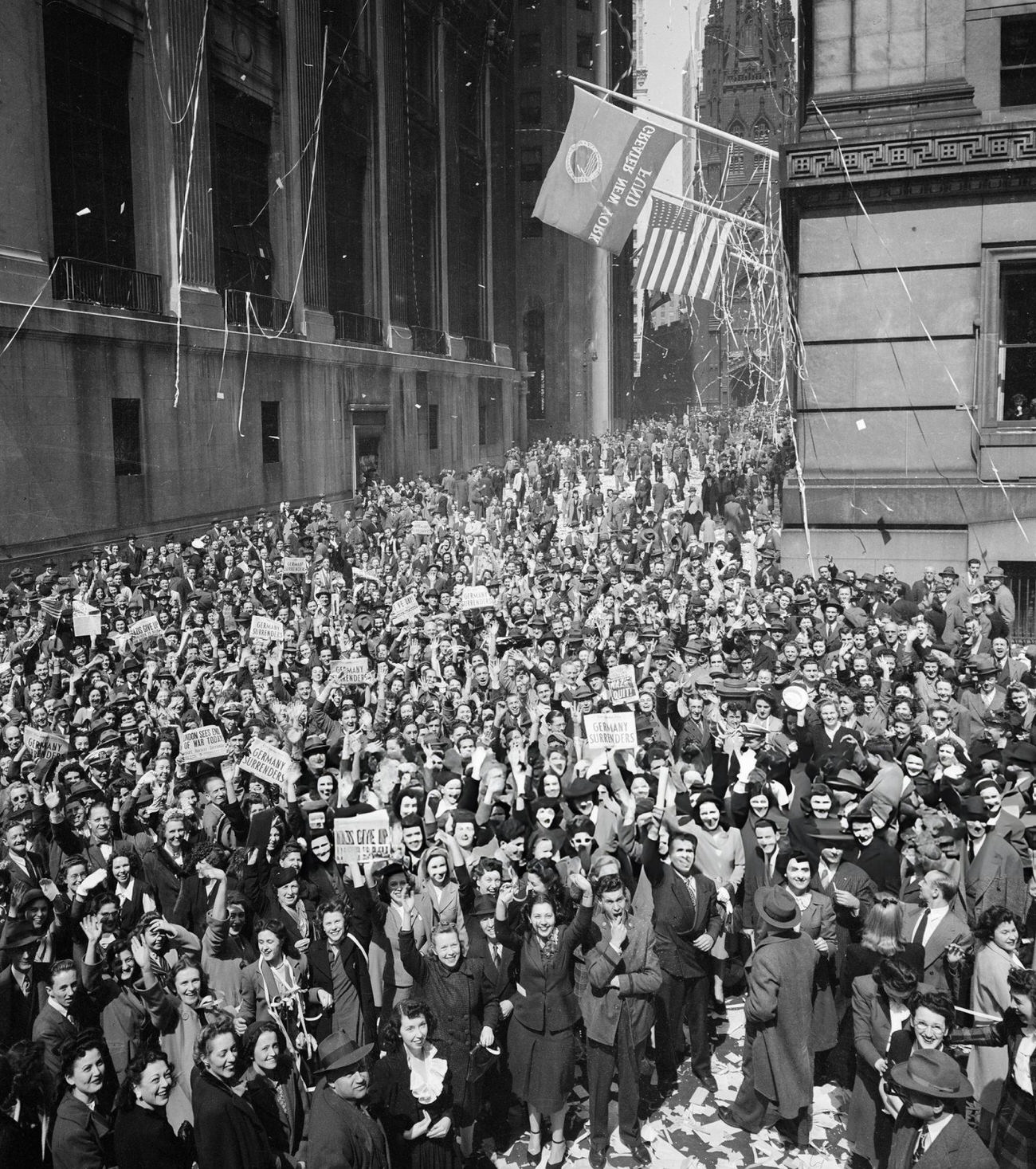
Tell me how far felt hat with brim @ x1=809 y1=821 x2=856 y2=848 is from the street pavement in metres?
1.50

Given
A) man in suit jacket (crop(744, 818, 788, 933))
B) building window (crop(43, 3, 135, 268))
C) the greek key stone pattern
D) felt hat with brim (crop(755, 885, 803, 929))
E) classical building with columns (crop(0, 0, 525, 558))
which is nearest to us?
felt hat with brim (crop(755, 885, 803, 929))

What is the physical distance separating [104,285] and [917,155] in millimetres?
16239

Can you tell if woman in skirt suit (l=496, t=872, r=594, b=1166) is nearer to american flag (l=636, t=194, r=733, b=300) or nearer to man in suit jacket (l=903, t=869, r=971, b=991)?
man in suit jacket (l=903, t=869, r=971, b=991)

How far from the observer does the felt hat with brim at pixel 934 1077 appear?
16.1 ft

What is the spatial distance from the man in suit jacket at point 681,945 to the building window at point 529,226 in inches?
2105

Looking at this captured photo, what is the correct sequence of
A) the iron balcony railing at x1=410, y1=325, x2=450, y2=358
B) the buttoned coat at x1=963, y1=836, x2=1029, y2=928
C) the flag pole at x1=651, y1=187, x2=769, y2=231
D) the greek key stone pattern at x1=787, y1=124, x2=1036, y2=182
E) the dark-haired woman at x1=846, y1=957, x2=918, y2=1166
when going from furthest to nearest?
the iron balcony railing at x1=410, y1=325, x2=450, y2=358, the flag pole at x1=651, y1=187, x2=769, y2=231, the greek key stone pattern at x1=787, y1=124, x2=1036, y2=182, the buttoned coat at x1=963, y1=836, x2=1029, y2=928, the dark-haired woman at x1=846, y1=957, x2=918, y2=1166

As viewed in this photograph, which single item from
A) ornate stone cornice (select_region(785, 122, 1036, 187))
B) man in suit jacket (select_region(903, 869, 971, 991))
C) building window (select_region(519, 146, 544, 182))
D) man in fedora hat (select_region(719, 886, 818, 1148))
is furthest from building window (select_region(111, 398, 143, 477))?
building window (select_region(519, 146, 544, 182))

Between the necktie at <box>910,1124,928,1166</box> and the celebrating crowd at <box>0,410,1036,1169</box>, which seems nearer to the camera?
the necktie at <box>910,1124,928,1166</box>

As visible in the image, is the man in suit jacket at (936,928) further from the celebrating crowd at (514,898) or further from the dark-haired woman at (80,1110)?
the dark-haired woman at (80,1110)

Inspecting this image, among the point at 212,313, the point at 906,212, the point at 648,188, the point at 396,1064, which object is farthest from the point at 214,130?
the point at 396,1064

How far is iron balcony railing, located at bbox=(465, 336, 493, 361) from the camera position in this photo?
47.7 metres

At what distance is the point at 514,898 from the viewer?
705cm

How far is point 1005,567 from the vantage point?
1712 cm

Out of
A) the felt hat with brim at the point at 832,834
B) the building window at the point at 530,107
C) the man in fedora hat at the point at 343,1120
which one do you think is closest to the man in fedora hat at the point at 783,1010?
the felt hat with brim at the point at 832,834
